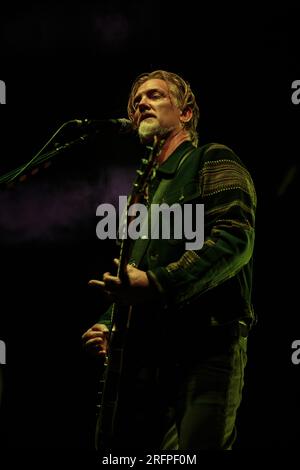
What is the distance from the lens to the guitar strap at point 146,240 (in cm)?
227

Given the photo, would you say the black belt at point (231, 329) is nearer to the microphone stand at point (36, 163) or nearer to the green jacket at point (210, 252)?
the green jacket at point (210, 252)

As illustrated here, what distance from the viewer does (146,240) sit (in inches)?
89.7

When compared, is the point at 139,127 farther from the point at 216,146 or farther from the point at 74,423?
the point at 74,423

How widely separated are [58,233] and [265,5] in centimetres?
199

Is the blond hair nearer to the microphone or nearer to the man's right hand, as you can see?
the microphone

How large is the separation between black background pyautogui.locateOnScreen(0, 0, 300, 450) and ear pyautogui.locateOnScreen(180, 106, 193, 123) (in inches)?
25.4

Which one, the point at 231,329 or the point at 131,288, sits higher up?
the point at 131,288

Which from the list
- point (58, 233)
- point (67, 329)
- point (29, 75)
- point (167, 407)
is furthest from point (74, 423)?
point (29, 75)

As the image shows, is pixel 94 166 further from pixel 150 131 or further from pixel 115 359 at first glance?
pixel 115 359

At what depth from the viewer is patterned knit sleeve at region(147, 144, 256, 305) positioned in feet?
6.33

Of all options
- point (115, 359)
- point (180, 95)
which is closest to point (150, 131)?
point (180, 95)

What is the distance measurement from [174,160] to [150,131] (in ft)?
0.79

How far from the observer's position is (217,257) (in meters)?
1.97

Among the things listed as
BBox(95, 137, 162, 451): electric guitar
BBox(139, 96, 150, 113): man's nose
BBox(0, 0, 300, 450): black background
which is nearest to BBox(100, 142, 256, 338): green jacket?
BBox(95, 137, 162, 451): electric guitar
